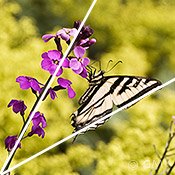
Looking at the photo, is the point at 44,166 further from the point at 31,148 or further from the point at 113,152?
the point at 113,152

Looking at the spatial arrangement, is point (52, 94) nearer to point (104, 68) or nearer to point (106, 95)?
point (106, 95)

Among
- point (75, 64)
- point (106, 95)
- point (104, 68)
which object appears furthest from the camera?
point (104, 68)

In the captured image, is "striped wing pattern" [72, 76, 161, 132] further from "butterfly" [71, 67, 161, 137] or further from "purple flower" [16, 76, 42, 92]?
"purple flower" [16, 76, 42, 92]

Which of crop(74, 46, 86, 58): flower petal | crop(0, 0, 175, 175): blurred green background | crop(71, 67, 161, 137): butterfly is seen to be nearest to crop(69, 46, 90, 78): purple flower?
crop(74, 46, 86, 58): flower petal

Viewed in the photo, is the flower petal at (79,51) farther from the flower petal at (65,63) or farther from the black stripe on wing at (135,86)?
the black stripe on wing at (135,86)

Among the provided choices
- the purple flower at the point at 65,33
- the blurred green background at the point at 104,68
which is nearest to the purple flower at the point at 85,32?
the purple flower at the point at 65,33

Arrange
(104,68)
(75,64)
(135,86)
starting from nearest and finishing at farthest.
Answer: (75,64) → (135,86) → (104,68)

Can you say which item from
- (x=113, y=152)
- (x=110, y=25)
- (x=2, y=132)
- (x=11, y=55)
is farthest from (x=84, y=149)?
(x=110, y=25)

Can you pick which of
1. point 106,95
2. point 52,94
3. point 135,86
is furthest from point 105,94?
point 52,94
